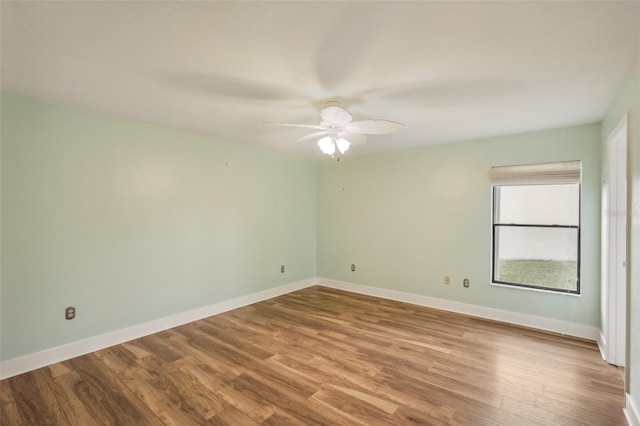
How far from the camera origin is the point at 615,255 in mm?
2596

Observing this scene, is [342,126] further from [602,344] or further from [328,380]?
[602,344]

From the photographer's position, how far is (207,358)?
274cm

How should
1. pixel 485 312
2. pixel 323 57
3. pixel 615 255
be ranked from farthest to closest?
pixel 485 312 < pixel 615 255 < pixel 323 57

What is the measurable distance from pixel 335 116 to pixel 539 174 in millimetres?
2728

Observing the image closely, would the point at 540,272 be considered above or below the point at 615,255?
below

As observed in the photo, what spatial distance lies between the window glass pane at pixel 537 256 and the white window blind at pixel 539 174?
59cm

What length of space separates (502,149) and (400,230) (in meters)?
1.74

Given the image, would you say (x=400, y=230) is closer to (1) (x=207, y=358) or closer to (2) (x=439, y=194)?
(2) (x=439, y=194)

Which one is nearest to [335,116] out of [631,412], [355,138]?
[355,138]

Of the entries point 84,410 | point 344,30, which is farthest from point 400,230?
point 84,410

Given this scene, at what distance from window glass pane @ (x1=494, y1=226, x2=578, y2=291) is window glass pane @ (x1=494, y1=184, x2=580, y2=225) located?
0.37ft

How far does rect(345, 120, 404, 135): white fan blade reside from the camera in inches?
91.4

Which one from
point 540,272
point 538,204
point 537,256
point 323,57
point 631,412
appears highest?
point 323,57

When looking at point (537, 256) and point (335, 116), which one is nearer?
point (335, 116)
